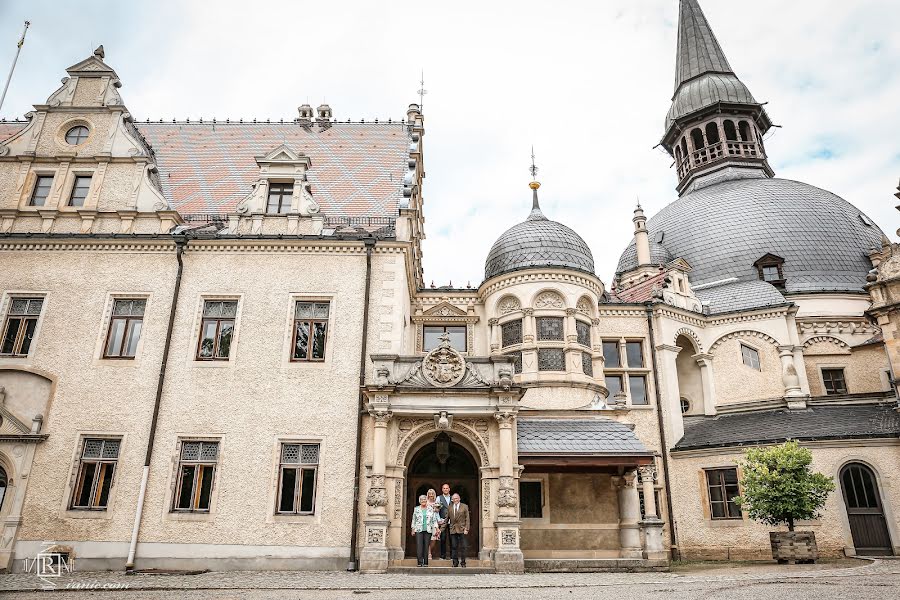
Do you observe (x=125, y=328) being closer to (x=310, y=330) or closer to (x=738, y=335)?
(x=310, y=330)

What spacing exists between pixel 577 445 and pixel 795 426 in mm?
9757

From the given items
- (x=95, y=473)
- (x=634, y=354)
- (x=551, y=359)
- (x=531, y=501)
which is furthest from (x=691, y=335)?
(x=95, y=473)

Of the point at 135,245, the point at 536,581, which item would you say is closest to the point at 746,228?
the point at 536,581

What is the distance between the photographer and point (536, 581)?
11406 millimetres

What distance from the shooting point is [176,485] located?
1497 centimetres

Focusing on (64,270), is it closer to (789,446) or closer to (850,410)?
(789,446)

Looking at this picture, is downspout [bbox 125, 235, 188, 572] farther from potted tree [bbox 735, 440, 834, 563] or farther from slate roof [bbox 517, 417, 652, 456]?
potted tree [bbox 735, 440, 834, 563]

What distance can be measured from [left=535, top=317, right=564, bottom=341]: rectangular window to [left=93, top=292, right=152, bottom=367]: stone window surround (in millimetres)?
11942

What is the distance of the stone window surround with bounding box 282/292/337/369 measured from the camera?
16031mm

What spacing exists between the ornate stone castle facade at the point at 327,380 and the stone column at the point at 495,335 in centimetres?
7

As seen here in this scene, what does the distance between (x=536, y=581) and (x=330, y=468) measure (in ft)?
19.8

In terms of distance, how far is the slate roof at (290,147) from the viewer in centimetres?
1939

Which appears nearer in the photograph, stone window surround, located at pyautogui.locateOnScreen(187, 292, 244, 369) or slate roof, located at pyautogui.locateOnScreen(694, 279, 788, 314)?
stone window surround, located at pyautogui.locateOnScreen(187, 292, 244, 369)

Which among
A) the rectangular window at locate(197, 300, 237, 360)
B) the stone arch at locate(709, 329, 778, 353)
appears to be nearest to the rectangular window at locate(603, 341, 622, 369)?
the stone arch at locate(709, 329, 778, 353)
